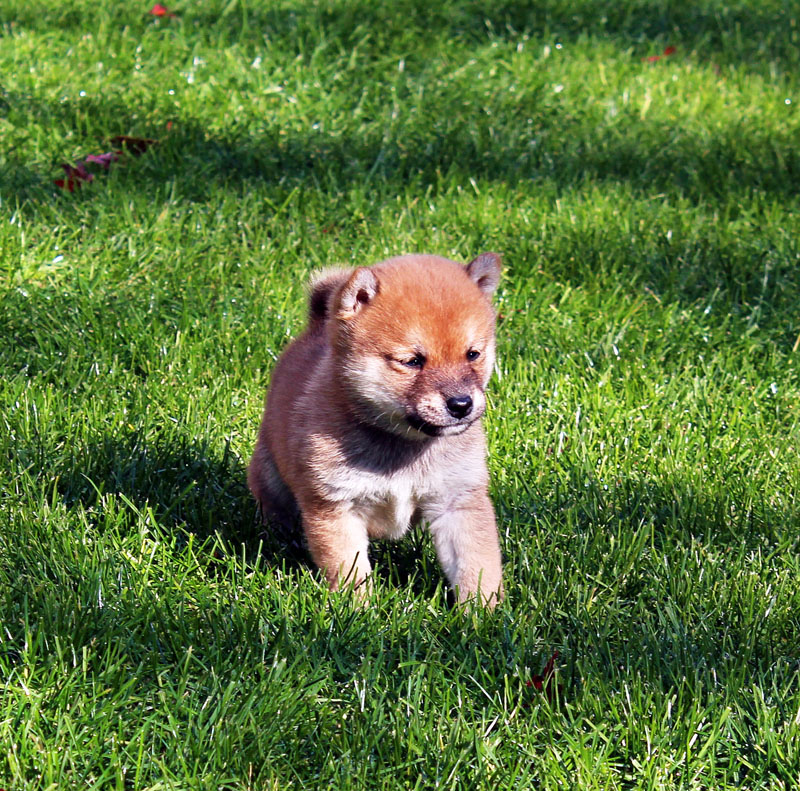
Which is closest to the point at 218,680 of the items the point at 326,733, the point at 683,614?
the point at 326,733

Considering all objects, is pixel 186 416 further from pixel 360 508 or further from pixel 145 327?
pixel 360 508

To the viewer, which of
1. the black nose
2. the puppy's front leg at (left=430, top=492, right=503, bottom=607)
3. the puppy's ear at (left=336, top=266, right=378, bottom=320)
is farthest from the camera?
the puppy's front leg at (left=430, top=492, right=503, bottom=607)

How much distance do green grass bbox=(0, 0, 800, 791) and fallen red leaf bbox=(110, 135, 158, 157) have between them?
0.07m

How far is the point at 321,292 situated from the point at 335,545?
0.85 m

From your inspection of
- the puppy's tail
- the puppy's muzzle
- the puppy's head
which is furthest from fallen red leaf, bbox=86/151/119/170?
the puppy's muzzle

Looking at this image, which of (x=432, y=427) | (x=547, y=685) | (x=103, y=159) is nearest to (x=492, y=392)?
(x=432, y=427)

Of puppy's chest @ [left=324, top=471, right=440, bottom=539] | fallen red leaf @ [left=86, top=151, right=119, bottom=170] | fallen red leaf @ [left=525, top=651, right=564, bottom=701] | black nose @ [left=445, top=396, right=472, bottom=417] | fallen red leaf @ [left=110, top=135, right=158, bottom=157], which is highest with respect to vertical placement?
black nose @ [left=445, top=396, right=472, bottom=417]

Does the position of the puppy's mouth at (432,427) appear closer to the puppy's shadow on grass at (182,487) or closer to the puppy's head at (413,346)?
the puppy's head at (413,346)

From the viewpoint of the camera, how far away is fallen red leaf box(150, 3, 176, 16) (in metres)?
7.43

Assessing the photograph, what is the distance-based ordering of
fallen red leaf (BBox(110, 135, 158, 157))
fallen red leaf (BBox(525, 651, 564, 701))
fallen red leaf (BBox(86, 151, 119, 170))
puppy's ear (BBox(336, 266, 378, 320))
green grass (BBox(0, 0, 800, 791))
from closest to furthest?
green grass (BBox(0, 0, 800, 791)) < fallen red leaf (BBox(525, 651, 564, 701)) < puppy's ear (BBox(336, 266, 378, 320)) < fallen red leaf (BBox(86, 151, 119, 170)) < fallen red leaf (BBox(110, 135, 158, 157))

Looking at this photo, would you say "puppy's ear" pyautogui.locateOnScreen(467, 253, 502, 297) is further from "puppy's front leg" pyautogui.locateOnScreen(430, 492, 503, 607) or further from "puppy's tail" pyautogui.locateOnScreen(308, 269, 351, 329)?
"puppy's front leg" pyautogui.locateOnScreen(430, 492, 503, 607)

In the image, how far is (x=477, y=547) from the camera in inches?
129

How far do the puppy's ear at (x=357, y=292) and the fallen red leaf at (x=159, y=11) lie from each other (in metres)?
4.96

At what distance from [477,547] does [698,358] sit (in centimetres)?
194
